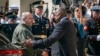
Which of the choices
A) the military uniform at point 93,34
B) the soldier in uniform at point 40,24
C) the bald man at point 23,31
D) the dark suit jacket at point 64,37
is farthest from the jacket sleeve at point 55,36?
the soldier in uniform at point 40,24

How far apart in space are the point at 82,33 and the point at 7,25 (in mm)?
2187

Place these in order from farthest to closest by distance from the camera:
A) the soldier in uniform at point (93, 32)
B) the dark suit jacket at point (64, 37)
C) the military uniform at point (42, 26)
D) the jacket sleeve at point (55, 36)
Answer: the military uniform at point (42, 26), the soldier in uniform at point (93, 32), the dark suit jacket at point (64, 37), the jacket sleeve at point (55, 36)

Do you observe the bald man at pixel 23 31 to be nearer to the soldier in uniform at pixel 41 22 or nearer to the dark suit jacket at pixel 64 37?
the dark suit jacket at pixel 64 37

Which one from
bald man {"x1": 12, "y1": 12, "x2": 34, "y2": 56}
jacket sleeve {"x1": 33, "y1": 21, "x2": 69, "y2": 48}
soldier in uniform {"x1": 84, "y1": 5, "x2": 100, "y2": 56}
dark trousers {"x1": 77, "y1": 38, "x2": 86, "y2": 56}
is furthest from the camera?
dark trousers {"x1": 77, "y1": 38, "x2": 86, "y2": 56}

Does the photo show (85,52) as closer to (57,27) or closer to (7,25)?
(7,25)

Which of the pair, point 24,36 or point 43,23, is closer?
point 24,36

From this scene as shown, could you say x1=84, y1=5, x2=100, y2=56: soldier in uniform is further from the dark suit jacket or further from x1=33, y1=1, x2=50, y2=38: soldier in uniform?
the dark suit jacket

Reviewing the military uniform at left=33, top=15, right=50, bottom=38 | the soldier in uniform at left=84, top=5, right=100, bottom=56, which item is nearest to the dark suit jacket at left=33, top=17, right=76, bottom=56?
the soldier in uniform at left=84, top=5, right=100, bottom=56

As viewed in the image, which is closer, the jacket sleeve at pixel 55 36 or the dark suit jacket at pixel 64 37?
the jacket sleeve at pixel 55 36

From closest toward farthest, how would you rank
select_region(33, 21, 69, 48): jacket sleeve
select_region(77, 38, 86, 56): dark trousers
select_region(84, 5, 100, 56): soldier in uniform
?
select_region(33, 21, 69, 48): jacket sleeve < select_region(84, 5, 100, 56): soldier in uniform < select_region(77, 38, 86, 56): dark trousers

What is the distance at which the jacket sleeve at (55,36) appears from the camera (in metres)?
9.80

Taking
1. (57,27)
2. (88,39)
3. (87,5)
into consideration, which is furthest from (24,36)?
(87,5)

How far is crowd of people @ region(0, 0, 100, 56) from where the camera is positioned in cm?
989

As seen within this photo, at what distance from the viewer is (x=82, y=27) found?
13.2 m
